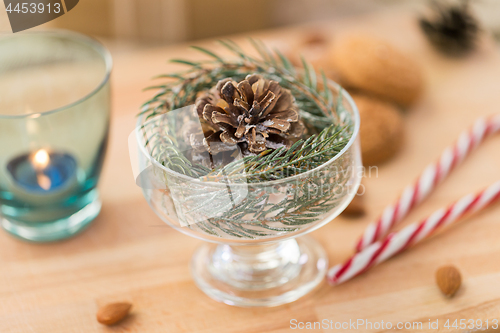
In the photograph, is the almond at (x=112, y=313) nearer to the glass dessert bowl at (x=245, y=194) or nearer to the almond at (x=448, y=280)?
the glass dessert bowl at (x=245, y=194)

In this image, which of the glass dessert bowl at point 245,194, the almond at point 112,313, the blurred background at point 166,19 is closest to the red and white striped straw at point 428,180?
the glass dessert bowl at point 245,194

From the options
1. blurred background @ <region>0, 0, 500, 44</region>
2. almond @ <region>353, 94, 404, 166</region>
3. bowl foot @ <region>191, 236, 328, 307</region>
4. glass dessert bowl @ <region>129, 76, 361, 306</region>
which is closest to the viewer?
glass dessert bowl @ <region>129, 76, 361, 306</region>

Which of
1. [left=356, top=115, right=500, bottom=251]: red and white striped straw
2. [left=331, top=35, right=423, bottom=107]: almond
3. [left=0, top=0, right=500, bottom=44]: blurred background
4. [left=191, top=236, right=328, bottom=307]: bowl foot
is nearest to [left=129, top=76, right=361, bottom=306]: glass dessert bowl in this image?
[left=191, top=236, right=328, bottom=307]: bowl foot

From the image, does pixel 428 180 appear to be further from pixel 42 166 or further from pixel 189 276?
pixel 42 166

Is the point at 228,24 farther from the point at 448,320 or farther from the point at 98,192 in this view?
the point at 448,320

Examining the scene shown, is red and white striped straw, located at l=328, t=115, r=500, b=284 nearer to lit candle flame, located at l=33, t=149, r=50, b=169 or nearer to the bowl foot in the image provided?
the bowl foot

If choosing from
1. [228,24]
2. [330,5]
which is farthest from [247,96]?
[330,5]

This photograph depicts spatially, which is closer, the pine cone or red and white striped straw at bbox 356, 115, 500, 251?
the pine cone

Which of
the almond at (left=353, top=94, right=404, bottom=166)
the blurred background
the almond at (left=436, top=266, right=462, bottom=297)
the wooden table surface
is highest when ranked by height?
the almond at (left=353, top=94, right=404, bottom=166)

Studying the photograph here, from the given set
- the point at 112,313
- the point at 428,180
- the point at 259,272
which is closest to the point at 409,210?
the point at 428,180
